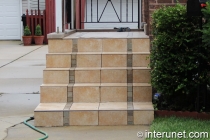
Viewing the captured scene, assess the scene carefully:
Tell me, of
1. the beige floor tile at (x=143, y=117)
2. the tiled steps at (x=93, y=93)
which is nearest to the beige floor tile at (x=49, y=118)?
the tiled steps at (x=93, y=93)

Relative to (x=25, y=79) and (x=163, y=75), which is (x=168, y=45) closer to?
(x=163, y=75)

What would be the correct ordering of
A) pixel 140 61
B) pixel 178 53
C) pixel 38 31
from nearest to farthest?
pixel 178 53
pixel 140 61
pixel 38 31

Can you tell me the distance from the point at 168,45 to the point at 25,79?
17.1 feet

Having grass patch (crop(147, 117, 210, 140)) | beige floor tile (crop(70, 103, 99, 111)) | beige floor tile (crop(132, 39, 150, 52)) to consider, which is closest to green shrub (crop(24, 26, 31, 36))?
beige floor tile (crop(132, 39, 150, 52))

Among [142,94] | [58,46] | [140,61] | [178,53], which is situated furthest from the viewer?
[58,46]

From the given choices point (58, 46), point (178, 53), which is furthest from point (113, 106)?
point (58, 46)

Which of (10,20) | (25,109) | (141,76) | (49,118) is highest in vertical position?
(10,20)

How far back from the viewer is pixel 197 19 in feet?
21.1

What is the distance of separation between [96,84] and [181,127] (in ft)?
5.20

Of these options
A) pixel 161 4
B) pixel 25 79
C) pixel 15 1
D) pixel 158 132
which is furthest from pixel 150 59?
pixel 15 1

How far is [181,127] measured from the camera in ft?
19.4

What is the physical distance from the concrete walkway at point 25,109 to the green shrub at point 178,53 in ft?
2.13

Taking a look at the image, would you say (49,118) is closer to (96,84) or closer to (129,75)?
(96,84)

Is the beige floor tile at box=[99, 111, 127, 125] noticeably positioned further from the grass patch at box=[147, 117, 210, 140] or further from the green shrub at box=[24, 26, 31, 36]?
the green shrub at box=[24, 26, 31, 36]
